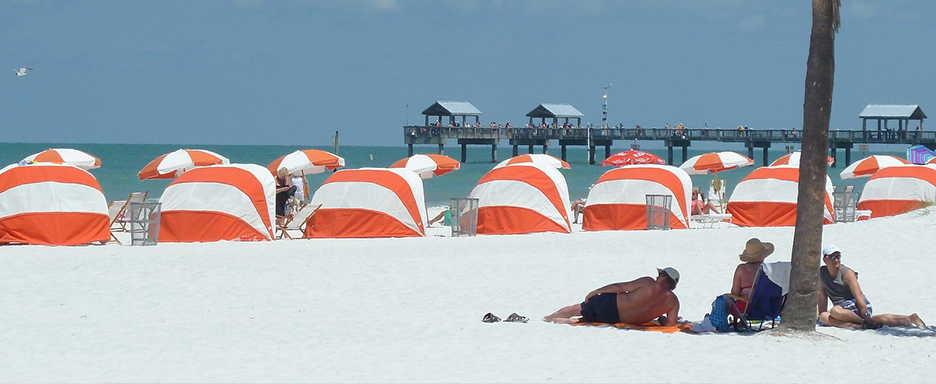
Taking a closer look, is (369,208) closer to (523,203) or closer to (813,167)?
(523,203)

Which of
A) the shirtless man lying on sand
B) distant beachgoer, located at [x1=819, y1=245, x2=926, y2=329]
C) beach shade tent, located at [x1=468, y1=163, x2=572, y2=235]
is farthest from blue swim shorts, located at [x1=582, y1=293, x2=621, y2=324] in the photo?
beach shade tent, located at [x1=468, y1=163, x2=572, y2=235]

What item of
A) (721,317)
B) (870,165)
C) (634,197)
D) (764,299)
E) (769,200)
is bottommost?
(721,317)

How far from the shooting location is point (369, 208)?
15047 millimetres

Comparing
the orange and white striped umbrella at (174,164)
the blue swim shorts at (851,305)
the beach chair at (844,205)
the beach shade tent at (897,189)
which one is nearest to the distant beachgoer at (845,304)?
the blue swim shorts at (851,305)

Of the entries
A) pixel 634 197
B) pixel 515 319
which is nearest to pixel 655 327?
pixel 515 319

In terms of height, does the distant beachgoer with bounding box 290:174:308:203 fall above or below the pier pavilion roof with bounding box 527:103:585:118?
below

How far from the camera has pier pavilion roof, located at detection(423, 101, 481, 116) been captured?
2542 inches

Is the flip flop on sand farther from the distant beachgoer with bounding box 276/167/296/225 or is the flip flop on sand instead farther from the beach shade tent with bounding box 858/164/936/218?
the beach shade tent with bounding box 858/164/936/218

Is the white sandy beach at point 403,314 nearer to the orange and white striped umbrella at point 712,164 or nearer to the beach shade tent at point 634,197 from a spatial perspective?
the beach shade tent at point 634,197

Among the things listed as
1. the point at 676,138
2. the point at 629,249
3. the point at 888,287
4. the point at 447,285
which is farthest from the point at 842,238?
the point at 676,138

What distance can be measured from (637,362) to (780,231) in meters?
9.45

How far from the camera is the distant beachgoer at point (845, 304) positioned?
750 cm

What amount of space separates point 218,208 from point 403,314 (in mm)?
6707

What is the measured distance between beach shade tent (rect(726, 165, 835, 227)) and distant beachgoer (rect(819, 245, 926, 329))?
33.8ft
